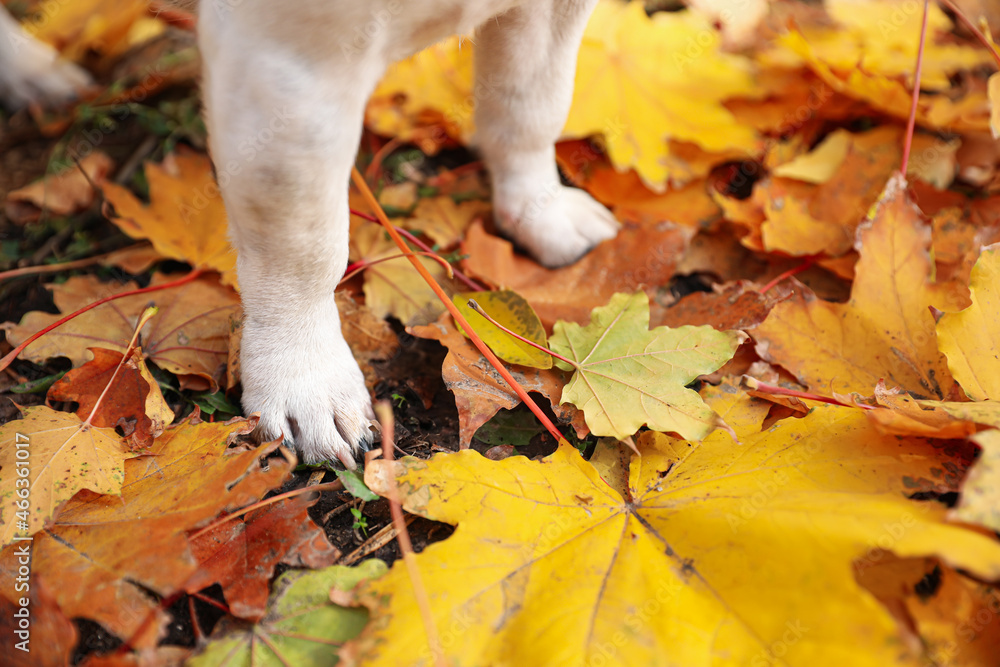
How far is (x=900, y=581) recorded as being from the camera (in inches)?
40.4

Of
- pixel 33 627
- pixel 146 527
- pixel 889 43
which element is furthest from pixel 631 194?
pixel 33 627

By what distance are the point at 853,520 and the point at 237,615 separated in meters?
0.96

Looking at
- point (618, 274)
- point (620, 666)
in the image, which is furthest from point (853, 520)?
point (618, 274)

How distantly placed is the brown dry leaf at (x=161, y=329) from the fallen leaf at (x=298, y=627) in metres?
0.55

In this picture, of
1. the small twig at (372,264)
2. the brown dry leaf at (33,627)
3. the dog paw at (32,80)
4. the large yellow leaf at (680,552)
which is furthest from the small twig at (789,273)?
the dog paw at (32,80)

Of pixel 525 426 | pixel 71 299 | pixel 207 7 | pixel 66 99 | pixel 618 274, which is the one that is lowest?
pixel 525 426

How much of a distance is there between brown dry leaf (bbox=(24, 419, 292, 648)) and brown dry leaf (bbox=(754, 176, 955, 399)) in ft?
Answer: 3.36

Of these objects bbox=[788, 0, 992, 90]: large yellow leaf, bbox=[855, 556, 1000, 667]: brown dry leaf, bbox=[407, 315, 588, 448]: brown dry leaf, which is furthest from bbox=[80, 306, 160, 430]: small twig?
bbox=[788, 0, 992, 90]: large yellow leaf

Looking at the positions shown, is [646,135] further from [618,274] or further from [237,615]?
[237,615]

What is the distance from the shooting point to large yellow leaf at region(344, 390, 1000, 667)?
912 millimetres

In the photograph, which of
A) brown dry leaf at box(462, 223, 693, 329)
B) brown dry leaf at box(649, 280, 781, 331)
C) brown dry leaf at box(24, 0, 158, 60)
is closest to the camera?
brown dry leaf at box(649, 280, 781, 331)

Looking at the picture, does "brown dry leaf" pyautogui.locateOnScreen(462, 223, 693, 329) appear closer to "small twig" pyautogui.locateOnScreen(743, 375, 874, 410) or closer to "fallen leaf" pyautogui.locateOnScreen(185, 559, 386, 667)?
"small twig" pyautogui.locateOnScreen(743, 375, 874, 410)

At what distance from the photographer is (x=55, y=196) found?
199 centimetres

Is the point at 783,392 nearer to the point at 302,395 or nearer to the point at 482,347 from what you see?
the point at 482,347
